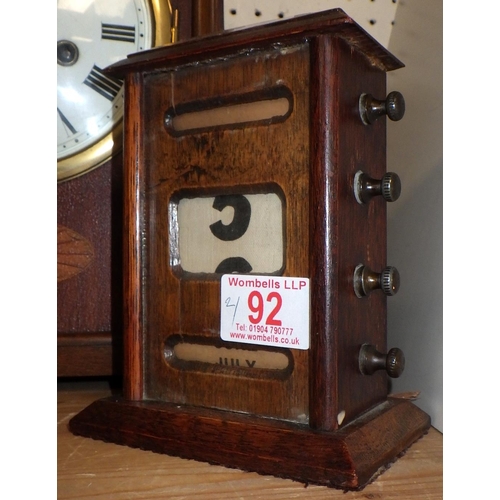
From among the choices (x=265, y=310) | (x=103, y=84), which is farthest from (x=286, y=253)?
(x=103, y=84)

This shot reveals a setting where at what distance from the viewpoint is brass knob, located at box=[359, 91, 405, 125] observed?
75cm

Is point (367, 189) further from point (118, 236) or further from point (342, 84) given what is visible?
point (118, 236)

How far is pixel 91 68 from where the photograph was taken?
3.47 feet

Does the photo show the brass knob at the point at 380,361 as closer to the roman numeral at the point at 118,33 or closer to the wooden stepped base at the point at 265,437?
the wooden stepped base at the point at 265,437

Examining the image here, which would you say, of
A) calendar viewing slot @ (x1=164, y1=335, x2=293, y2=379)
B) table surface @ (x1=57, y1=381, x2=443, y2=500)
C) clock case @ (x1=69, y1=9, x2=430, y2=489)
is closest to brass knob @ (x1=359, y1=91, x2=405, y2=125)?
clock case @ (x1=69, y1=9, x2=430, y2=489)

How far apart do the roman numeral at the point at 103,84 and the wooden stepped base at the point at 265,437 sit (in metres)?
0.53

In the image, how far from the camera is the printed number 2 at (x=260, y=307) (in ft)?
2.40

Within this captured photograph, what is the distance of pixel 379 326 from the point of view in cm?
83

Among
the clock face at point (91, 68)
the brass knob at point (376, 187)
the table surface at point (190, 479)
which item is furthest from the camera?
the clock face at point (91, 68)

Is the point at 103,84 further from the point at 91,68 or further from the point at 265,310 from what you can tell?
Result: the point at 265,310

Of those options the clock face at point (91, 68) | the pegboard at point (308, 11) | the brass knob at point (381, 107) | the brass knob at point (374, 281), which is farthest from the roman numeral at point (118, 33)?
the brass knob at point (374, 281)

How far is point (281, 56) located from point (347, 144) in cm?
13
